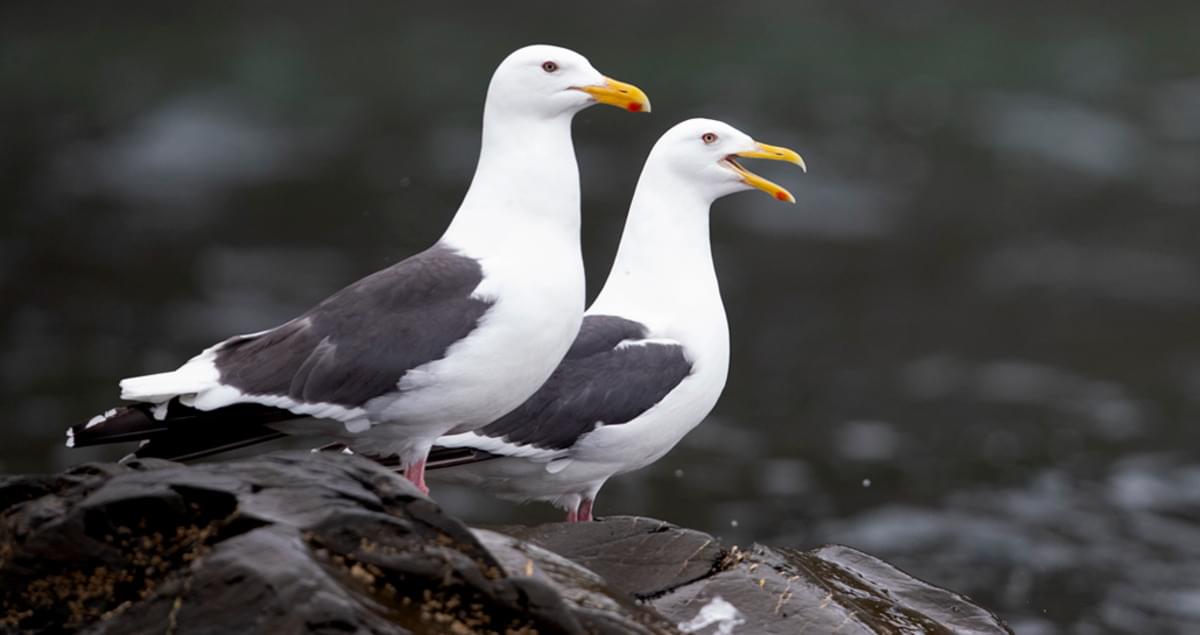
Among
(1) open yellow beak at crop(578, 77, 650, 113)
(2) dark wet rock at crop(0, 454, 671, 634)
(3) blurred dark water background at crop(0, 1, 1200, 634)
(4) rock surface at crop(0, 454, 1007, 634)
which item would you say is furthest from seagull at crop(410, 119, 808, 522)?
(3) blurred dark water background at crop(0, 1, 1200, 634)

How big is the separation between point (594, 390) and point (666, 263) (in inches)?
37.9

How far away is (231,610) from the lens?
5555 mm

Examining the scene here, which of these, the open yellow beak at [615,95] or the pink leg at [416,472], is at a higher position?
the open yellow beak at [615,95]

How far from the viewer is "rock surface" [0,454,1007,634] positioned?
18.3 ft

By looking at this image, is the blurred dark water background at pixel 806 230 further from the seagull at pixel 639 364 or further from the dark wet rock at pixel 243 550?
the dark wet rock at pixel 243 550

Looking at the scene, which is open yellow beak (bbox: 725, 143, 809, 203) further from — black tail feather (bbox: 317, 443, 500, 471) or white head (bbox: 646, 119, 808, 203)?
black tail feather (bbox: 317, 443, 500, 471)

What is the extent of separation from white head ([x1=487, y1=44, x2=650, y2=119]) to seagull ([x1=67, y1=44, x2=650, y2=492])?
1.38 ft

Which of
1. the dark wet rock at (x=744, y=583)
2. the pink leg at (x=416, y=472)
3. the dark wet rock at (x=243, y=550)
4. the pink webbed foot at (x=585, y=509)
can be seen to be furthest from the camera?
the pink webbed foot at (x=585, y=509)

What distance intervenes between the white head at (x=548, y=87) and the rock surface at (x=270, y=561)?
102 inches

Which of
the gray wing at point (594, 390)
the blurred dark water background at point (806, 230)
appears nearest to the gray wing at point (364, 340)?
the gray wing at point (594, 390)

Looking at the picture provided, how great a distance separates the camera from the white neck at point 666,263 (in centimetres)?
970

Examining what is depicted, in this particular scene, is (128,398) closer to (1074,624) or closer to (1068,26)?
(1074,624)

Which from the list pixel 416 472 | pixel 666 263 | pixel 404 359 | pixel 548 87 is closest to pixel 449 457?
pixel 416 472

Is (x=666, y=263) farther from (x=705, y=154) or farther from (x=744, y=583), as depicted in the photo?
(x=744, y=583)
